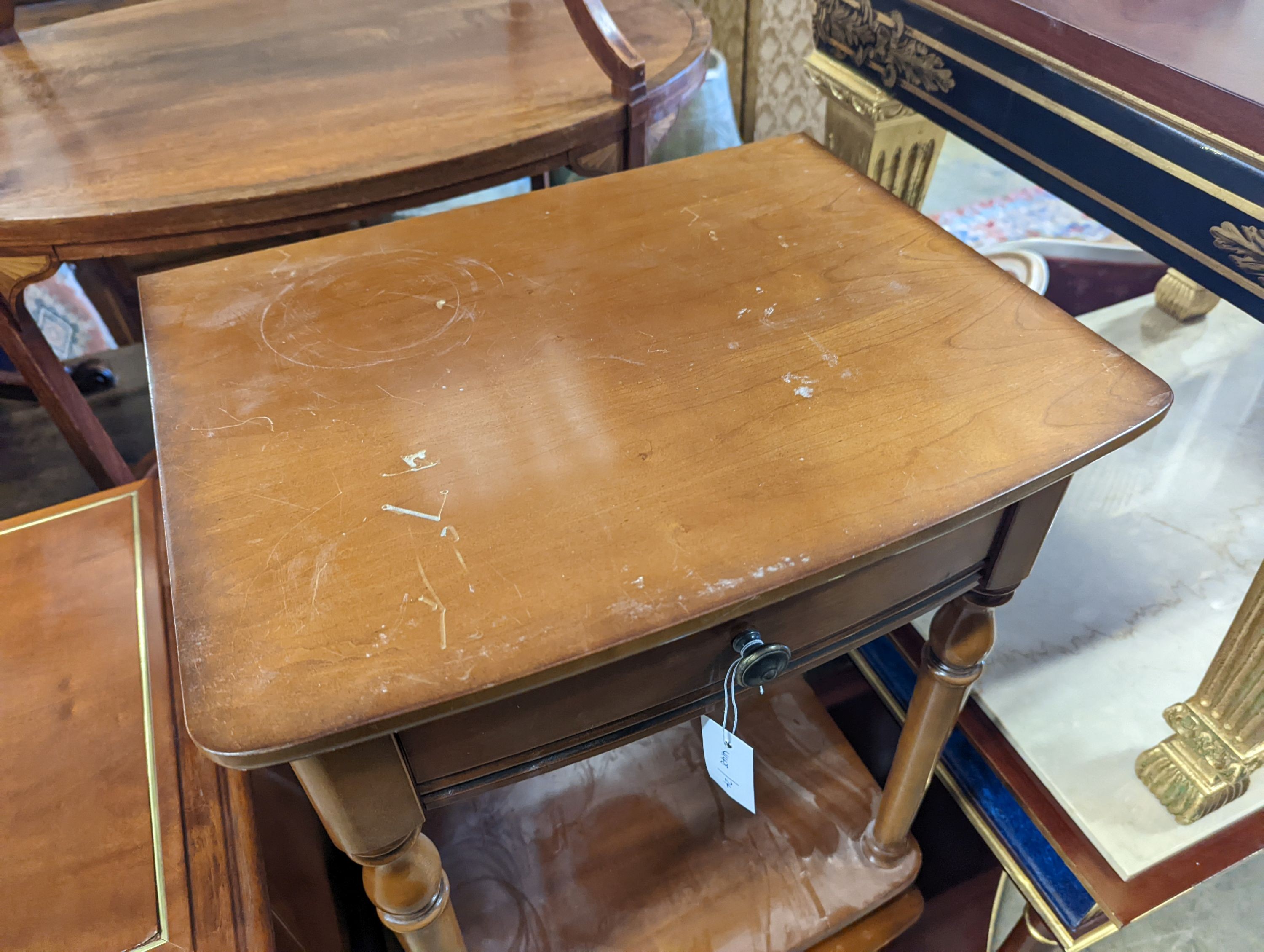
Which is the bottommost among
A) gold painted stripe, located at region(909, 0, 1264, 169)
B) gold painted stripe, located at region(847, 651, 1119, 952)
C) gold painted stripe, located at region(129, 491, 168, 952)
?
gold painted stripe, located at region(847, 651, 1119, 952)

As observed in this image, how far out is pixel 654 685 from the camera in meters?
0.45

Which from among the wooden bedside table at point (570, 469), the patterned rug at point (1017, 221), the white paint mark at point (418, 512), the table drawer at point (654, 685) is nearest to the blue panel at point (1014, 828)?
the wooden bedside table at point (570, 469)

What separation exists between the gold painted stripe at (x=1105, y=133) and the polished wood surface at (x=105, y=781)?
2.45 feet

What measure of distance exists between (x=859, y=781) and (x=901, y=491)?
512 mm

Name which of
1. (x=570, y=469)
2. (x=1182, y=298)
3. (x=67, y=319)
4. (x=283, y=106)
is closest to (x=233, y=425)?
(x=570, y=469)

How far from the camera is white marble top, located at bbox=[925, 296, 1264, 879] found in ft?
2.49

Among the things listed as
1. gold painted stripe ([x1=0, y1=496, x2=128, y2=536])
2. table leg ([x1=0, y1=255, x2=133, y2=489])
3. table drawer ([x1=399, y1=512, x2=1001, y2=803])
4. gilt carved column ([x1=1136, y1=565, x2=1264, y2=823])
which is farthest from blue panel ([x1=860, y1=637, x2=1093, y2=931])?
table leg ([x1=0, y1=255, x2=133, y2=489])

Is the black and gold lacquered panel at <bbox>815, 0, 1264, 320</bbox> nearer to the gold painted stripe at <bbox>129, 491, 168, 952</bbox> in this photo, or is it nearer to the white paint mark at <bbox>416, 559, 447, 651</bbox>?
the white paint mark at <bbox>416, 559, 447, 651</bbox>

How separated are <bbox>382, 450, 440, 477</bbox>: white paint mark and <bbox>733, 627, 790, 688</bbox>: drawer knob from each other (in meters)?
0.19

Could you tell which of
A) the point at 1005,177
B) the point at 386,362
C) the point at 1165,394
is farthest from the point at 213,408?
the point at 1005,177

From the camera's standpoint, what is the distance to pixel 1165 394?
1.51ft

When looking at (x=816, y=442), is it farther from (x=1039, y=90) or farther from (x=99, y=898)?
(x=99, y=898)

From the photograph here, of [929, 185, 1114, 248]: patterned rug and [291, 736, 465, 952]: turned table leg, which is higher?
[291, 736, 465, 952]: turned table leg

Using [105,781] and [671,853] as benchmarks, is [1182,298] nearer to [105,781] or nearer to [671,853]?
[671,853]
